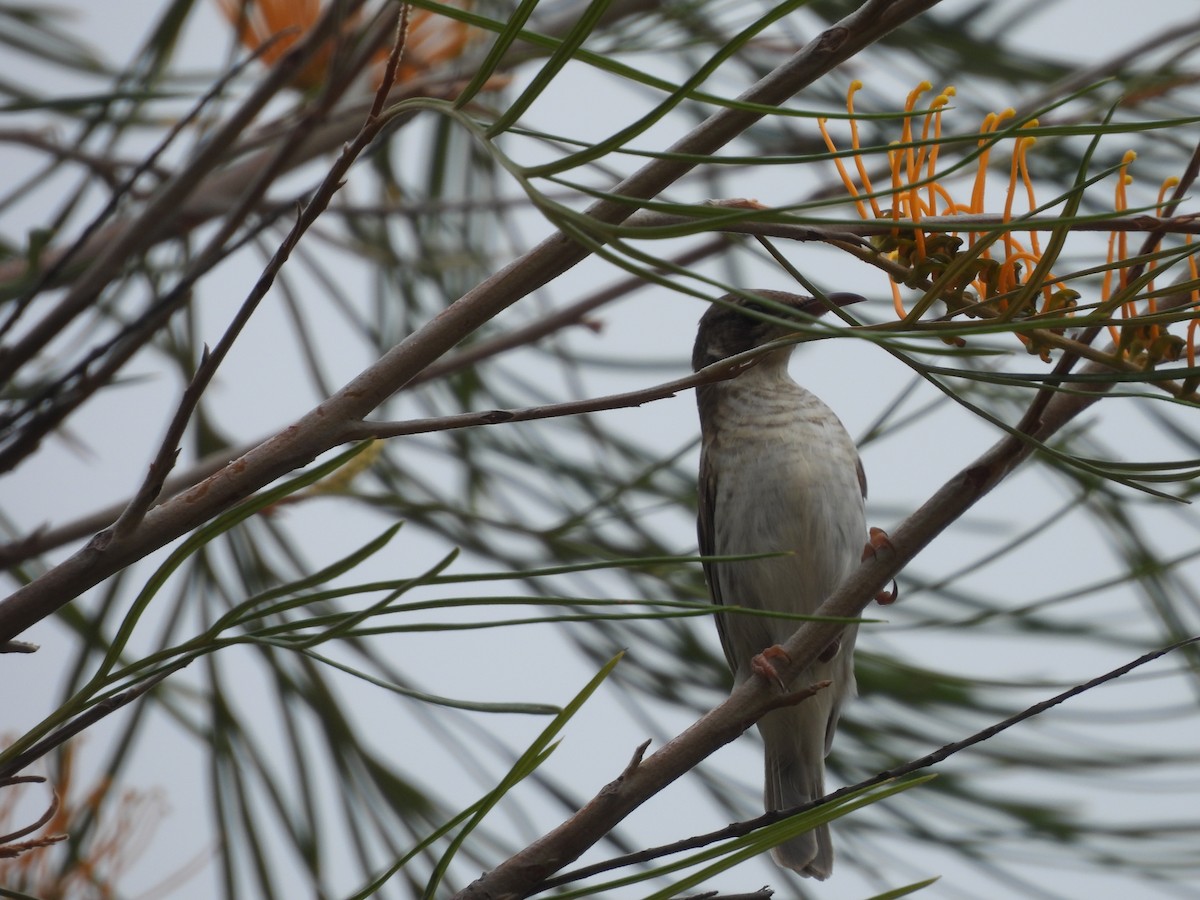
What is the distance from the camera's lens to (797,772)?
3479 millimetres

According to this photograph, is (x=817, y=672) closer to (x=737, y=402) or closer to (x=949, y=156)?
(x=737, y=402)

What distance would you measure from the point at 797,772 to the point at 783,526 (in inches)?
28.4

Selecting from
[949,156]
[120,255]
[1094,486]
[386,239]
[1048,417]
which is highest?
[949,156]

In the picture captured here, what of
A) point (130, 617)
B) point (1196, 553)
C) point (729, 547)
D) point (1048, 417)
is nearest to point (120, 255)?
point (130, 617)

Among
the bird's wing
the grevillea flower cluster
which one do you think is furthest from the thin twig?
the bird's wing

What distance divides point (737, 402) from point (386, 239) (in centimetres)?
100

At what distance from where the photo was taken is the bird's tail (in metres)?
3.31

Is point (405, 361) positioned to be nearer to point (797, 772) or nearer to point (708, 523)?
point (708, 523)

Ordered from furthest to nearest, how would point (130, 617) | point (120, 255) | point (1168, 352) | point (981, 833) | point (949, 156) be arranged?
point (949, 156), point (981, 833), point (120, 255), point (1168, 352), point (130, 617)

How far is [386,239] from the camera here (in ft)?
11.2

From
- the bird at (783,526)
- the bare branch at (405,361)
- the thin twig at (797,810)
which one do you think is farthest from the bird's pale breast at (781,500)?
the bare branch at (405,361)

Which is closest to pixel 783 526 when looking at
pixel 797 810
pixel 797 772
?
pixel 797 772

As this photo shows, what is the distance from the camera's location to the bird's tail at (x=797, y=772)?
3.31m

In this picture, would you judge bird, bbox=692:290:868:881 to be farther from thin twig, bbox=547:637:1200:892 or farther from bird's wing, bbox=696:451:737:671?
thin twig, bbox=547:637:1200:892
